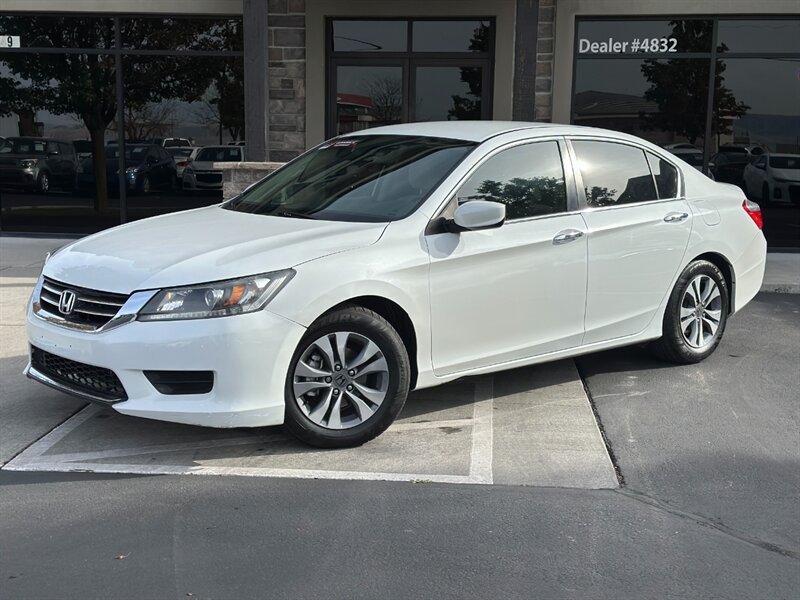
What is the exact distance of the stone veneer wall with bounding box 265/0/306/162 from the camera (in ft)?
40.1

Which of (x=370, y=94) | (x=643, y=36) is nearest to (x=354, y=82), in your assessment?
(x=370, y=94)

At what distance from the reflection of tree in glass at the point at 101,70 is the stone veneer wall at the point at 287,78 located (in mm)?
600

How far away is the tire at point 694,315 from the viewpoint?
6.40 metres

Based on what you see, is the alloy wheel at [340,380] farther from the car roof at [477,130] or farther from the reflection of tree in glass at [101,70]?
the reflection of tree in glass at [101,70]

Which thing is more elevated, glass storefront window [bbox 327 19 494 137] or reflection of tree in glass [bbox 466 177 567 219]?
glass storefront window [bbox 327 19 494 137]

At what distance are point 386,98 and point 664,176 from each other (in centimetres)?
665

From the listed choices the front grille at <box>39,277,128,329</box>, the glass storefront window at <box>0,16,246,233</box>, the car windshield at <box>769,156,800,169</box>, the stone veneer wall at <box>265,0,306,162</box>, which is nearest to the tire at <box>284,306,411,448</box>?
the front grille at <box>39,277,128,329</box>

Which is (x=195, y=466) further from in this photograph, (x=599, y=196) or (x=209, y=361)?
(x=599, y=196)

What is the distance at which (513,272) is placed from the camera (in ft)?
17.4

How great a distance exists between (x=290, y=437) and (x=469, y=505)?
4.08 feet

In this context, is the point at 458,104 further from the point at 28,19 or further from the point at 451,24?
the point at 28,19

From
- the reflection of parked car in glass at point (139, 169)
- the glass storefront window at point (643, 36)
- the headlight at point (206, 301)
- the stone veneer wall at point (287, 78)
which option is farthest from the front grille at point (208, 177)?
the headlight at point (206, 301)

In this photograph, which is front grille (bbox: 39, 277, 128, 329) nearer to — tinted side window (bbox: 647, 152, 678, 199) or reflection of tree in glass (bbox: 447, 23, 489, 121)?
tinted side window (bbox: 647, 152, 678, 199)

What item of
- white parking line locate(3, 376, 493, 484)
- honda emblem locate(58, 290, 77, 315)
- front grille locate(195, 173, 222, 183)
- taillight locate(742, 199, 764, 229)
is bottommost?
white parking line locate(3, 376, 493, 484)
